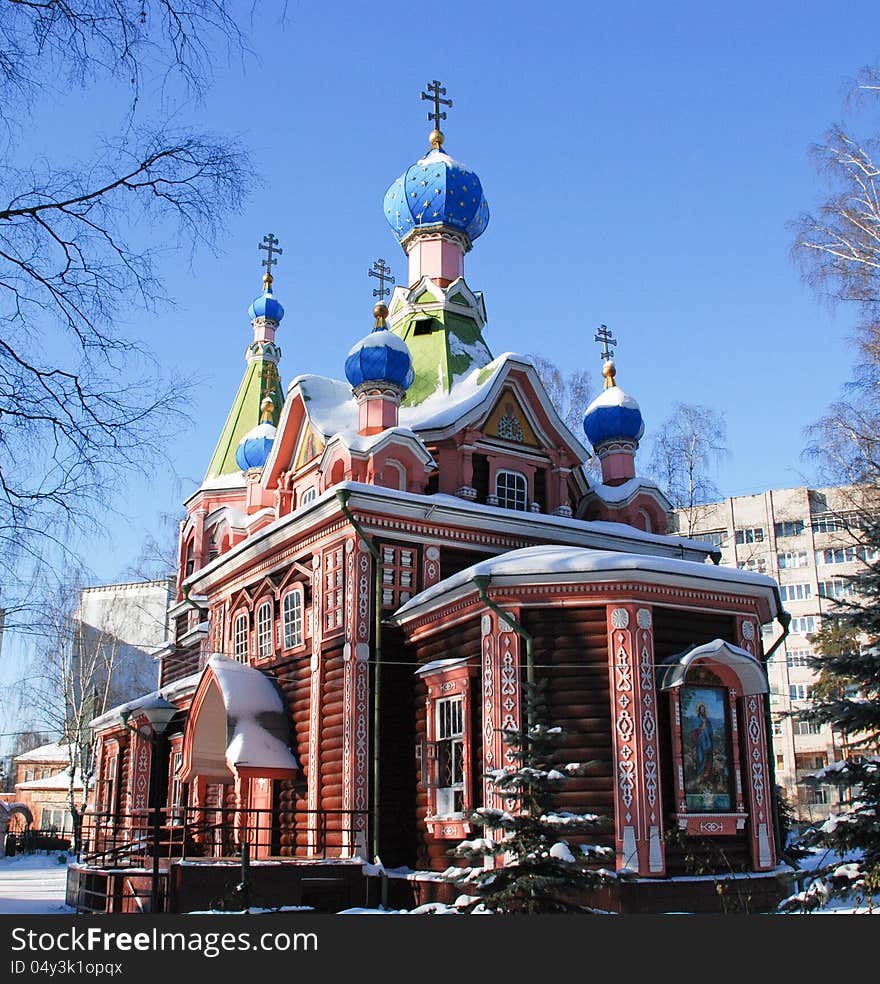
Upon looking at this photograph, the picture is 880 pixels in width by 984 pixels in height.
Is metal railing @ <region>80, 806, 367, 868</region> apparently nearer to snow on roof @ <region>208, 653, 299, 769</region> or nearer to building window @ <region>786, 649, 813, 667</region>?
snow on roof @ <region>208, 653, 299, 769</region>

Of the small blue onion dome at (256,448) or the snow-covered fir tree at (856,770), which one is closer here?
the snow-covered fir tree at (856,770)

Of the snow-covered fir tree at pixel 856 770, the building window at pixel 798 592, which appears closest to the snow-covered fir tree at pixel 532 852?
the snow-covered fir tree at pixel 856 770

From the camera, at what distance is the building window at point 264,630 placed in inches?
660

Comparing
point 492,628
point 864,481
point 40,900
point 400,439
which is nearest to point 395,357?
point 400,439

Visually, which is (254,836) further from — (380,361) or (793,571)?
(793,571)

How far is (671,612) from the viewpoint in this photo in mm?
12781

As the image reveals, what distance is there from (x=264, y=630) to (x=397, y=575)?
3.29 m

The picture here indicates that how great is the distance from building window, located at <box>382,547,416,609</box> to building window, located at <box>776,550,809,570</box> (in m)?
36.3

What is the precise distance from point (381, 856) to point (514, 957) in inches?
295

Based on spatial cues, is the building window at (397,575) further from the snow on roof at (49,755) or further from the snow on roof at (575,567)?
the snow on roof at (49,755)

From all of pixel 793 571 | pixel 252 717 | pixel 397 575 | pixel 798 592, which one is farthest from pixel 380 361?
pixel 793 571

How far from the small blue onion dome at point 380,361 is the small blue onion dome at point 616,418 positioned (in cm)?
423

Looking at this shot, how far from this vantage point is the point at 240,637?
17984mm

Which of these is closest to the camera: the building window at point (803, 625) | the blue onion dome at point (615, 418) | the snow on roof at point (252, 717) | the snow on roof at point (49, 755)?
the snow on roof at point (252, 717)
